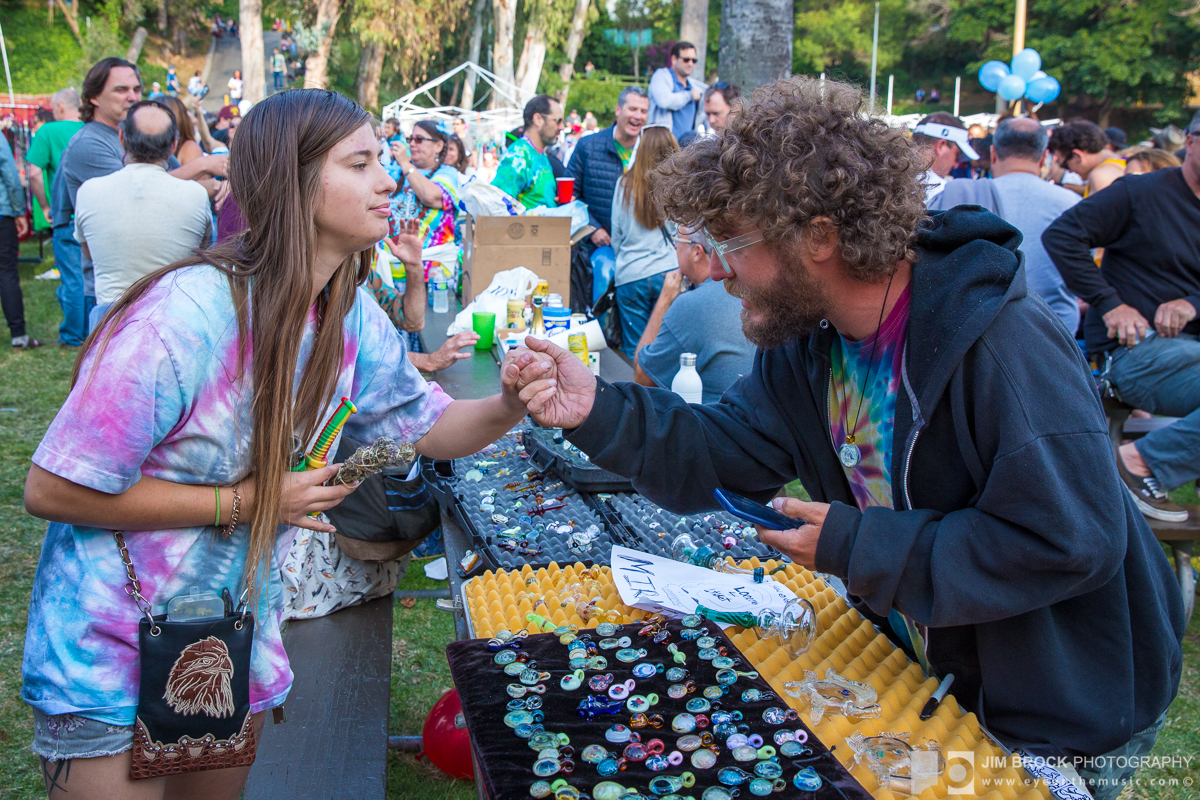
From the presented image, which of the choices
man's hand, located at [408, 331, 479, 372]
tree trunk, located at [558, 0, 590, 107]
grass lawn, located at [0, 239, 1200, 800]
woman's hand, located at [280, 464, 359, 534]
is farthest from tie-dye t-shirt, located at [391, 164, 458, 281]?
tree trunk, located at [558, 0, 590, 107]

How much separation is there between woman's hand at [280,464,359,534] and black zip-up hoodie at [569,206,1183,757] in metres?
0.92

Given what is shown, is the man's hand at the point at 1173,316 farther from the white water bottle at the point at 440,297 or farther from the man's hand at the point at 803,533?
the white water bottle at the point at 440,297

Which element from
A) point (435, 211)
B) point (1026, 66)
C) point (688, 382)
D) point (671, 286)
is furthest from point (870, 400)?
point (1026, 66)

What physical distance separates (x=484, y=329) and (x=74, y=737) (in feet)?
10.8

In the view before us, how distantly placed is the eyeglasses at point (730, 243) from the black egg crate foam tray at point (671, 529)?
0.75 metres

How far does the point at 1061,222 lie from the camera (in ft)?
15.1

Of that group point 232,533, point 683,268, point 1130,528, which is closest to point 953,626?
Answer: point 1130,528

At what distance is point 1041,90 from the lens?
54.0 feet

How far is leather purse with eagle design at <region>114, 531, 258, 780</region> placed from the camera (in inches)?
59.8

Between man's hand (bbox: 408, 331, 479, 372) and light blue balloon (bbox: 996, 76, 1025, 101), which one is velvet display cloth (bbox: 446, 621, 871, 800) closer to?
man's hand (bbox: 408, 331, 479, 372)


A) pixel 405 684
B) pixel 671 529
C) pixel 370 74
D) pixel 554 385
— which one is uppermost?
pixel 370 74

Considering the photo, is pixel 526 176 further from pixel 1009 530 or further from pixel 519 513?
pixel 1009 530

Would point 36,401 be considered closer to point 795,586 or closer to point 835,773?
point 795,586

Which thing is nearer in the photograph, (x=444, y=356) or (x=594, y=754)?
(x=594, y=754)
